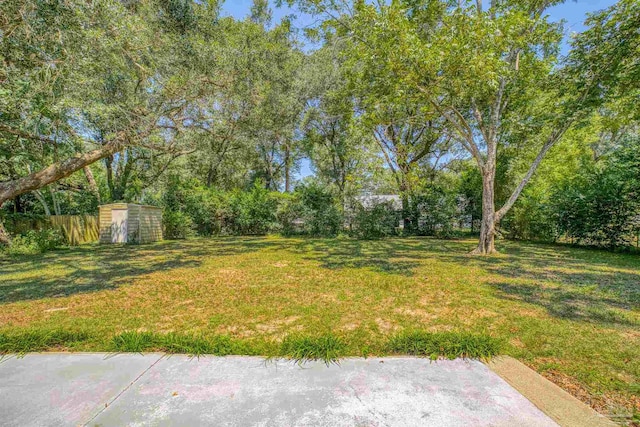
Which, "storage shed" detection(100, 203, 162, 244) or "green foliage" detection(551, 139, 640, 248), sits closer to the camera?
"green foliage" detection(551, 139, 640, 248)

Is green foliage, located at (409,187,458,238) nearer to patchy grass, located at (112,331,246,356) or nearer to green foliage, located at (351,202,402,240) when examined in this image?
green foliage, located at (351,202,402,240)

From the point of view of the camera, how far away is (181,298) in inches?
154

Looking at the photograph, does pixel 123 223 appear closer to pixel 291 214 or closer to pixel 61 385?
pixel 291 214

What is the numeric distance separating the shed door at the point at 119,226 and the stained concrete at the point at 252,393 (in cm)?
1024

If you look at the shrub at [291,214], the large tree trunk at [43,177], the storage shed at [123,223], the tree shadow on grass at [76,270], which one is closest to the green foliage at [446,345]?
the tree shadow on grass at [76,270]

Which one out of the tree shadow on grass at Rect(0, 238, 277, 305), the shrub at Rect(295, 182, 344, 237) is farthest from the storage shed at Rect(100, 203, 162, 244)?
the shrub at Rect(295, 182, 344, 237)

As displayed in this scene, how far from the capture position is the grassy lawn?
2.37 m

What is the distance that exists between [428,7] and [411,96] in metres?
2.76

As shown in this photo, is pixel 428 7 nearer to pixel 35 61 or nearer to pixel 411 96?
pixel 411 96

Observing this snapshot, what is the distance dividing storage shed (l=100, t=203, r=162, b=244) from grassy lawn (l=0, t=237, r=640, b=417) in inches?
183

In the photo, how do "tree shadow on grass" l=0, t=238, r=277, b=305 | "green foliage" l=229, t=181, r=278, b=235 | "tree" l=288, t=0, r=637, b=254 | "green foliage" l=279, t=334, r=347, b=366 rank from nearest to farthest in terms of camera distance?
"green foliage" l=279, t=334, r=347, b=366
"tree shadow on grass" l=0, t=238, r=277, b=305
"tree" l=288, t=0, r=637, b=254
"green foliage" l=229, t=181, r=278, b=235

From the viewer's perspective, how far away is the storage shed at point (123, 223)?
11.0m

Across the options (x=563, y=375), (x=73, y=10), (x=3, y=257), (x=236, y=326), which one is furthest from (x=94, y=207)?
(x=563, y=375)

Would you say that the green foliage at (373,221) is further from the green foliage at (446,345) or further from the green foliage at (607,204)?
the green foliage at (446,345)
